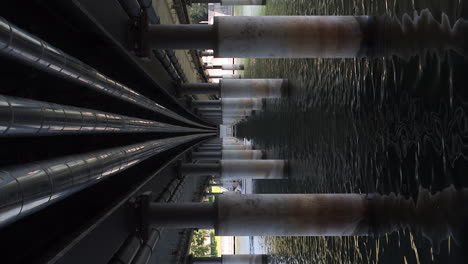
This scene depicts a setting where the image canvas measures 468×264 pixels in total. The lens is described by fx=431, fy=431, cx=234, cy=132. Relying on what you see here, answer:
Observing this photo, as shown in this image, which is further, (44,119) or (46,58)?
(46,58)

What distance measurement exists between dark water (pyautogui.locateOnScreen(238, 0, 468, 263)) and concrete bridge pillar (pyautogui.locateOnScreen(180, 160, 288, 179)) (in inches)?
87.1

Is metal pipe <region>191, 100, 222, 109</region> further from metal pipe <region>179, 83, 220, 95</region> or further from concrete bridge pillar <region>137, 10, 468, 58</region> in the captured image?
concrete bridge pillar <region>137, 10, 468, 58</region>

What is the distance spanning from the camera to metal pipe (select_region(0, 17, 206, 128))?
158 inches

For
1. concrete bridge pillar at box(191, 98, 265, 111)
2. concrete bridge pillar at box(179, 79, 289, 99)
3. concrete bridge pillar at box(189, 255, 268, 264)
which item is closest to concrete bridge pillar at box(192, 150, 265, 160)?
concrete bridge pillar at box(191, 98, 265, 111)

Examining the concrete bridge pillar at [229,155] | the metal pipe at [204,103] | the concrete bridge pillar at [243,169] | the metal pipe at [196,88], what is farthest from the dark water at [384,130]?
the metal pipe at [204,103]

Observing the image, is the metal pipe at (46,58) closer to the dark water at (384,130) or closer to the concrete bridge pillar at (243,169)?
the dark water at (384,130)

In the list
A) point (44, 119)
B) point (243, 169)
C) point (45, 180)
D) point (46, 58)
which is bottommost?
point (243, 169)

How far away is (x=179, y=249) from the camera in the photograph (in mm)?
12484

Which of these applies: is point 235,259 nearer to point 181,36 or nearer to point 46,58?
point 181,36

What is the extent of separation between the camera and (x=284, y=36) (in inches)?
272

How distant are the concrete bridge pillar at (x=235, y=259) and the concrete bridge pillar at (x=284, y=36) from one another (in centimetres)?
857

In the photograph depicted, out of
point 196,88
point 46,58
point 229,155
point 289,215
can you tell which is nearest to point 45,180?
point 46,58

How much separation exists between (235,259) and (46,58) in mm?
12601

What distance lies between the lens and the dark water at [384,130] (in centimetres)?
431
